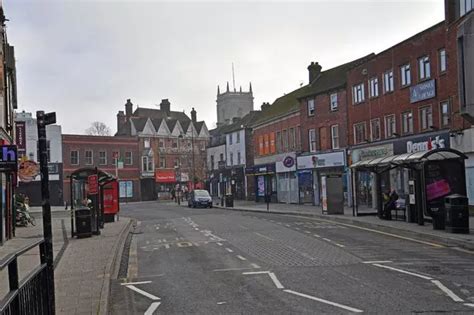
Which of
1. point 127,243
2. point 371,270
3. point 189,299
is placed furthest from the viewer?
point 127,243

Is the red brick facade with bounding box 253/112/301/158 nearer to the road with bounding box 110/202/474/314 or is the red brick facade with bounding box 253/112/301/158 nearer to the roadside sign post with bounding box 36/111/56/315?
the road with bounding box 110/202/474/314

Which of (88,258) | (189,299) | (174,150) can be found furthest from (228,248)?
(174,150)

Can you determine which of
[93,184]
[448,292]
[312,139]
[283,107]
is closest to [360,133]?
[312,139]

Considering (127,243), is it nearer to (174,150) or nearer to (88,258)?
(88,258)

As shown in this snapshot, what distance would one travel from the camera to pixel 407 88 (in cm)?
3297

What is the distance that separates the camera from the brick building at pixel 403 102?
29266 millimetres

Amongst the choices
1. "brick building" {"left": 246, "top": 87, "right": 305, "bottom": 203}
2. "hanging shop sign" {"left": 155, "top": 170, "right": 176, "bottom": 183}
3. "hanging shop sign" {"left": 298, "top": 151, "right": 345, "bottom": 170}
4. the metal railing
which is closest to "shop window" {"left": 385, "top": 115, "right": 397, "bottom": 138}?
"hanging shop sign" {"left": 298, "top": 151, "right": 345, "bottom": 170}

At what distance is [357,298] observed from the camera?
30.2ft

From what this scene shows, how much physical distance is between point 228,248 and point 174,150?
6735 centimetres

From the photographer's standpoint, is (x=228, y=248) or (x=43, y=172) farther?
(x=228, y=248)

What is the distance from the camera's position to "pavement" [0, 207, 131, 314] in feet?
28.6

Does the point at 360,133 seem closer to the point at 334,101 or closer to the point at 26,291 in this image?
the point at 334,101

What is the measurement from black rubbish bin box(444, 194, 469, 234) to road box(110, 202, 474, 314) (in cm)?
200

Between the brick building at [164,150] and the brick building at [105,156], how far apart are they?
1.34m
